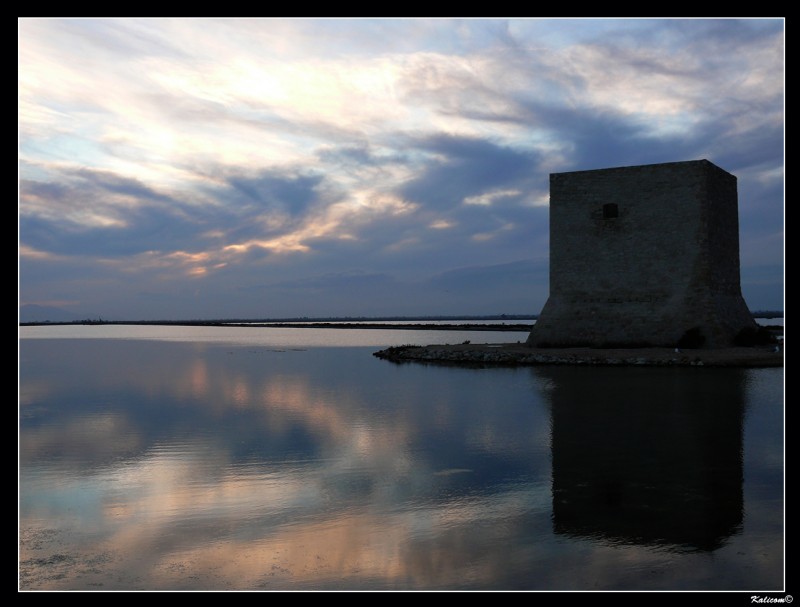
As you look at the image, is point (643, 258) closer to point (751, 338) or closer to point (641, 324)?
point (641, 324)

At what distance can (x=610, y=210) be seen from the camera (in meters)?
24.7

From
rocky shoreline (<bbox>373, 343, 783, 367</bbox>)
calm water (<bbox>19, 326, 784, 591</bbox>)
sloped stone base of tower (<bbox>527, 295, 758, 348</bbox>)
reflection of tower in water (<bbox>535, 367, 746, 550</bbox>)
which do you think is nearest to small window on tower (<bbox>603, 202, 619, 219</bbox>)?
sloped stone base of tower (<bbox>527, 295, 758, 348</bbox>)

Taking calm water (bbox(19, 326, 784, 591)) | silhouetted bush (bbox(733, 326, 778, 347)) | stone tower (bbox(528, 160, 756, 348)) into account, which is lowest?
calm water (bbox(19, 326, 784, 591))

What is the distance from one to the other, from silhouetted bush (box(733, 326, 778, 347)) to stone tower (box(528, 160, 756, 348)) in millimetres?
Answer: 321

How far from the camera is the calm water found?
14.4 feet

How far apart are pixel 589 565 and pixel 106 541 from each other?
350 centimetres

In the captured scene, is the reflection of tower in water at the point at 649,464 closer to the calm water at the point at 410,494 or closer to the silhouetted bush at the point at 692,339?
the calm water at the point at 410,494

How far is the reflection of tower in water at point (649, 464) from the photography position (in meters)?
5.16

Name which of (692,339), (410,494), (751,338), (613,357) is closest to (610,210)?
(692,339)

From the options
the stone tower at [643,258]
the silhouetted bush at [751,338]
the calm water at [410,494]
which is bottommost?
the calm water at [410,494]

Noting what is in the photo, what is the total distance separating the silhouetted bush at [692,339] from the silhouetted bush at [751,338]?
2130mm

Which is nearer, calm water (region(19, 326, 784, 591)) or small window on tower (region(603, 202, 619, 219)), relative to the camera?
calm water (region(19, 326, 784, 591))

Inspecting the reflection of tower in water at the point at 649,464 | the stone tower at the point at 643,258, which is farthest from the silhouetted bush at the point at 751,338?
the reflection of tower in water at the point at 649,464

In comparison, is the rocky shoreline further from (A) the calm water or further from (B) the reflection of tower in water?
(A) the calm water
